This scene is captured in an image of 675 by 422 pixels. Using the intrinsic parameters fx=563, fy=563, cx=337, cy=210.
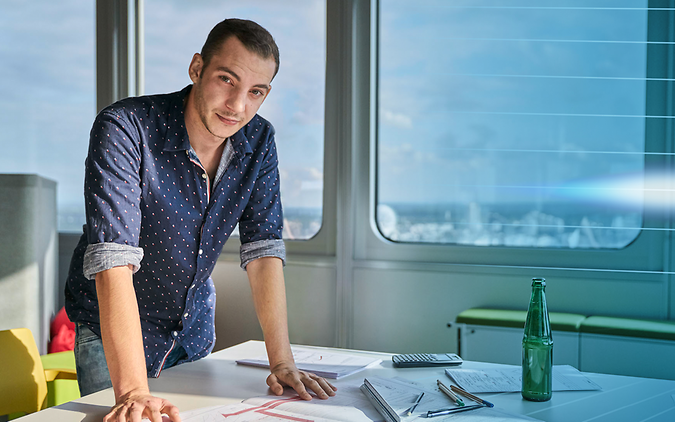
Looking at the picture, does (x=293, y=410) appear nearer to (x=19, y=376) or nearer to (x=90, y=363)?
(x=90, y=363)

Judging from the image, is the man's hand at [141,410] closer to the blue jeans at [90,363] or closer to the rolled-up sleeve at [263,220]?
the blue jeans at [90,363]

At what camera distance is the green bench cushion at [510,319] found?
7.88ft

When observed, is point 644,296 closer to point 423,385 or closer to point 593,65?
point 593,65

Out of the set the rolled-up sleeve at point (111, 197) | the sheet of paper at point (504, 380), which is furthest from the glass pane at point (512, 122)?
the rolled-up sleeve at point (111, 197)

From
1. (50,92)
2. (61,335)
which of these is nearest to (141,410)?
(61,335)

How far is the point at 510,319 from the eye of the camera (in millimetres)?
2492

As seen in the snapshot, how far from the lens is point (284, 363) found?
139 centimetres

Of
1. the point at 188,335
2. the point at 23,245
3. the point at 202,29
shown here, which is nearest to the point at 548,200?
the point at 188,335

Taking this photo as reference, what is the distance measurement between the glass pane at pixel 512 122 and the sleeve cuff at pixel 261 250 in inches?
57.9

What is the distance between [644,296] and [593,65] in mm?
1109

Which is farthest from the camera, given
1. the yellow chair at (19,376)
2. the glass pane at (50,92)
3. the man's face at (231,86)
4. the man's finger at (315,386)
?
the glass pane at (50,92)

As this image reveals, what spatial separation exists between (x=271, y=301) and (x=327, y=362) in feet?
0.75

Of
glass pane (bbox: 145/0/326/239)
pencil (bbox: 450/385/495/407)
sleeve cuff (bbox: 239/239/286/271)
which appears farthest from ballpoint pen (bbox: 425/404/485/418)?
glass pane (bbox: 145/0/326/239)

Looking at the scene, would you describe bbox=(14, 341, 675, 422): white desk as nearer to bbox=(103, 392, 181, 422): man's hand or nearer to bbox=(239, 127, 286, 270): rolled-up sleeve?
bbox=(103, 392, 181, 422): man's hand
